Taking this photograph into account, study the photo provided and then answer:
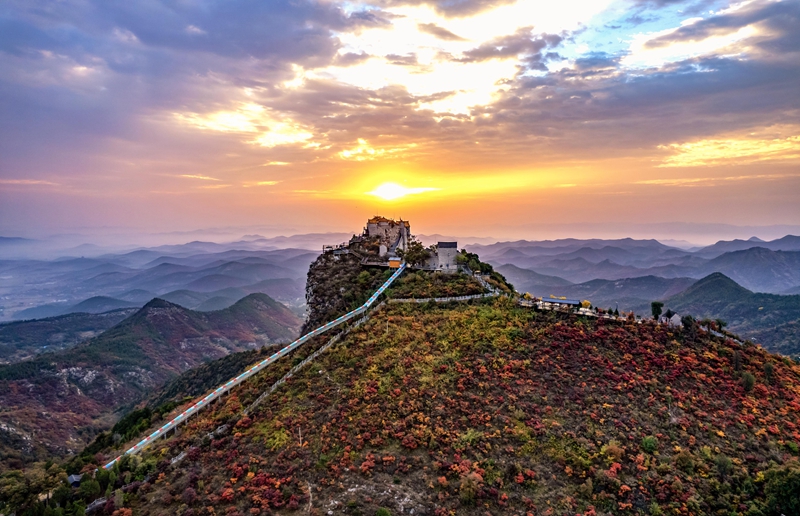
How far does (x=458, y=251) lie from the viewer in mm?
70625

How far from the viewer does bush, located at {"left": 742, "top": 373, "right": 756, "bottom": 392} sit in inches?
1321

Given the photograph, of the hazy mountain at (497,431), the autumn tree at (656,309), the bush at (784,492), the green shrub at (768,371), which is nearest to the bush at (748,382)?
the hazy mountain at (497,431)

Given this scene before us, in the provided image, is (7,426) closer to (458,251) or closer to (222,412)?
(222,412)

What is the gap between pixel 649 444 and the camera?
90.9 ft

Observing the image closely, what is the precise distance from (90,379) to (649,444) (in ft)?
503

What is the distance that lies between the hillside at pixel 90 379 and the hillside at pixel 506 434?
67.6 m

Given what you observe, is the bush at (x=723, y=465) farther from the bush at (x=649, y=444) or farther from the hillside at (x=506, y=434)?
the bush at (x=649, y=444)

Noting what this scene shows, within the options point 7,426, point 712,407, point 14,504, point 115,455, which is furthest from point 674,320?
point 7,426

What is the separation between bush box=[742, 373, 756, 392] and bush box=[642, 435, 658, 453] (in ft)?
40.3

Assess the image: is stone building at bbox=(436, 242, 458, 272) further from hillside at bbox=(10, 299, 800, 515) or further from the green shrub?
the green shrub

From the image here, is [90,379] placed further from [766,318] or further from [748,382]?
[766,318]

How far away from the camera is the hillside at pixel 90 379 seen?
8550 cm

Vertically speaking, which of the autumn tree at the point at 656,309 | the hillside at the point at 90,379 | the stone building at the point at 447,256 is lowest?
the hillside at the point at 90,379

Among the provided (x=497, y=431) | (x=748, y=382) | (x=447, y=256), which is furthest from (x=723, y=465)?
(x=447, y=256)
